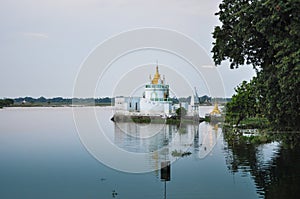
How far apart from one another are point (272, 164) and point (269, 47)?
302 inches

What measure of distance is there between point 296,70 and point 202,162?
401 inches

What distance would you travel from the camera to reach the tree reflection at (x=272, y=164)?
10979 millimetres

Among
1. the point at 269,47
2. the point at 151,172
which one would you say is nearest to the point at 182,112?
the point at 151,172

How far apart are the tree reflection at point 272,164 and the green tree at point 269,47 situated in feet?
6.74

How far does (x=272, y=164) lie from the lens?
49.9ft

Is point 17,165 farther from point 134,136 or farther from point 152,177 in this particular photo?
point 134,136

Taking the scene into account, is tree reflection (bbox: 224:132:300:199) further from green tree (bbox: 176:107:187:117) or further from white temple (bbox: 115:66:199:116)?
white temple (bbox: 115:66:199:116)

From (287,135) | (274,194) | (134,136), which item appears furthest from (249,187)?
(134,136)

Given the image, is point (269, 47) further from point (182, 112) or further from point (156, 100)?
point (156, 100)

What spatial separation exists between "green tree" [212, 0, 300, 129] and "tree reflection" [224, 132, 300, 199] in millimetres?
2055

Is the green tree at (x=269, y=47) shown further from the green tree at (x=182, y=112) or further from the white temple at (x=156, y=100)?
the white temple at (x=156, y=100)

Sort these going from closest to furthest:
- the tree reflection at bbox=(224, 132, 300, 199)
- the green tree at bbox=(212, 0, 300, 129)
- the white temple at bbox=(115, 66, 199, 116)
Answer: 1. the green tree at bbox=(212, 0, 300, 129)
2. the tree reflection at bbox=(224, 132, 300, 199)
3. the white temple at bbox=(115, 66, 199, 116)

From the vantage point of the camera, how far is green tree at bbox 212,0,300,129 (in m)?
7.68

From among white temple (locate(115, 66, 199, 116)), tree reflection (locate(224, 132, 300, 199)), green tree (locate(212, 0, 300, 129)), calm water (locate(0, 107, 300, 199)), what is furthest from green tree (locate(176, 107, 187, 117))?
green tree (locate(212, 0, 300, 129))
